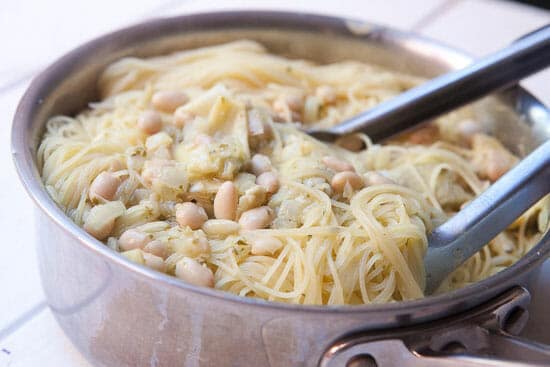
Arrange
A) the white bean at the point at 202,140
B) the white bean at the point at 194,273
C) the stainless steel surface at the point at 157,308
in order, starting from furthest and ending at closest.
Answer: the white bean at the point at 202,140
the white bean at the point at 194,273
the stainless steel surface at the point at 157,308

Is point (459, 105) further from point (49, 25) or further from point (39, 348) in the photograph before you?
point (49, 25)

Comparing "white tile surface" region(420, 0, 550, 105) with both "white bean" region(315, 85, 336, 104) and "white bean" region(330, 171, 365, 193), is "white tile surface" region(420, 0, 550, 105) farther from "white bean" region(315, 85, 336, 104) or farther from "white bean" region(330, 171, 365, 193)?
"white bean" region(330, 171, 365, 193)

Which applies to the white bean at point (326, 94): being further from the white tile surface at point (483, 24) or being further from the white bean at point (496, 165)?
the white tile surface at point (483, 24)

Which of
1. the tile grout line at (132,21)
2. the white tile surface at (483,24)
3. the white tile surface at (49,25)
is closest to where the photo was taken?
the tile grout line at (132,21)

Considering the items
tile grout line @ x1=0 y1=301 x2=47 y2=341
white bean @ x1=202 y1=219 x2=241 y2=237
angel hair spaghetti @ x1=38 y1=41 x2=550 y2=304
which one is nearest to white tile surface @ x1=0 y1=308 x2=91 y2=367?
tile grout line @ x1=0 y1=301 x2=47 y2=341

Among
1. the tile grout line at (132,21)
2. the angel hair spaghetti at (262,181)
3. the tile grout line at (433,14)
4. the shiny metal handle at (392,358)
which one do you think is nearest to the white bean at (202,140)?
the angel hair spaghetti at (262,181)

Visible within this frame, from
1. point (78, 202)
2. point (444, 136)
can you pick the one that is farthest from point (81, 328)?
point (444, 136)
